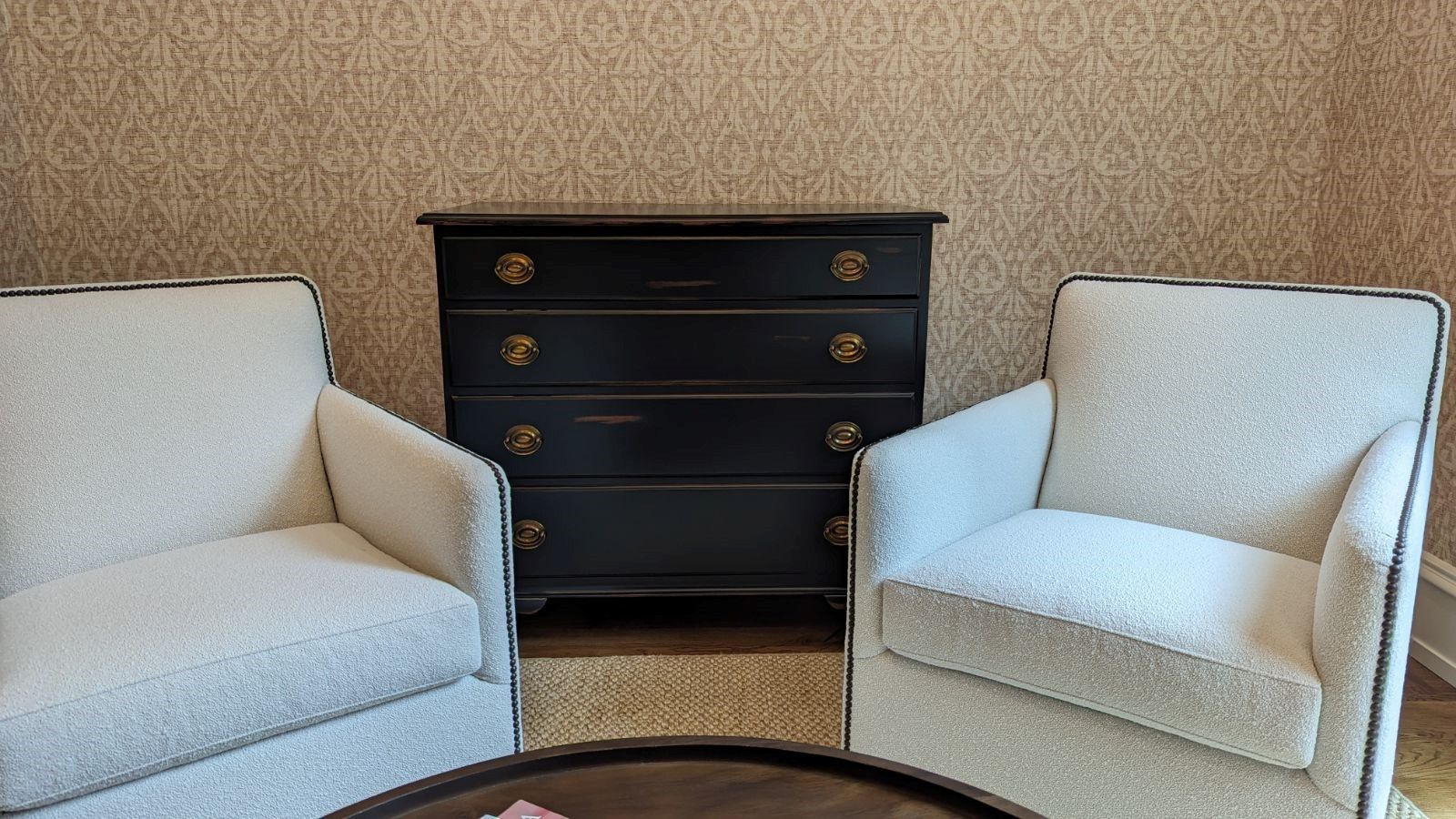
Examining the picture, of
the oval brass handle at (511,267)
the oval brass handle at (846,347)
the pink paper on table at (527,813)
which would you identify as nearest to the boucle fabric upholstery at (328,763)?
the pink paper on table at (527,813)

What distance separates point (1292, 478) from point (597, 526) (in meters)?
1.34

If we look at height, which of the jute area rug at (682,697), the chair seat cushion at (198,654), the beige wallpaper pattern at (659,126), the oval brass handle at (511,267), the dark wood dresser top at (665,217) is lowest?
the jute area rug at (682,697)

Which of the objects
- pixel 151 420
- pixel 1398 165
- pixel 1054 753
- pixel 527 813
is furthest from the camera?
pixel 1398 165

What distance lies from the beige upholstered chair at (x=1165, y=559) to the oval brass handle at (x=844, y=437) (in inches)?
15.1

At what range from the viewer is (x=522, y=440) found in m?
2.30

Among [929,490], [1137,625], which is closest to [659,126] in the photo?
[929,490]

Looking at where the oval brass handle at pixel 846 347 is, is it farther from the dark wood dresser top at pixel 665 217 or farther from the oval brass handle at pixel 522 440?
the oval brass handle at pixel 522 440

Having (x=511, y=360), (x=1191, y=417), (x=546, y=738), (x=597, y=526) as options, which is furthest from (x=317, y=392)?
(x=1191, y=417)

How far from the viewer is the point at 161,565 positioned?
68.7 inches

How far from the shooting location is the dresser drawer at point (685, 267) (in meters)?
2.22

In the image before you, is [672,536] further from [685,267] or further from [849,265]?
[849,265]

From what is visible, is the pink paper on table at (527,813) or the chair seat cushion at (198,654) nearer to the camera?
the pink paper on table at (527,813)

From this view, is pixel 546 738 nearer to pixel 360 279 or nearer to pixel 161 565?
pixel 161 565

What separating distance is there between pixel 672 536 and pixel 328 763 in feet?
3.06
